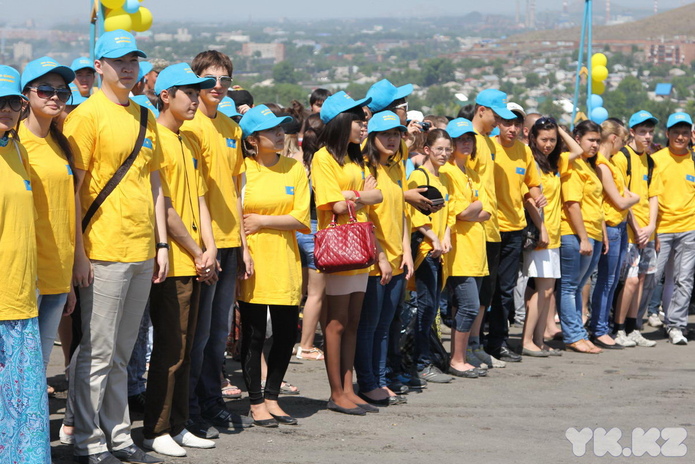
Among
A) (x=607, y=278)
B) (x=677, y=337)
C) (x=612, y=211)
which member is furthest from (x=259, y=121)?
(x=677, y=337)

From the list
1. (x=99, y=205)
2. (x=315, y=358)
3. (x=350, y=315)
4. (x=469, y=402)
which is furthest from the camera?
(x=315, y=358)

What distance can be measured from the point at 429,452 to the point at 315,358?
275 centimetres

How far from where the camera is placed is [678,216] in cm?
1034

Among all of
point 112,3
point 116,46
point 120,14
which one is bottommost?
point 116,46

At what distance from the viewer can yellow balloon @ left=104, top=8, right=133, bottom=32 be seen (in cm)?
1069

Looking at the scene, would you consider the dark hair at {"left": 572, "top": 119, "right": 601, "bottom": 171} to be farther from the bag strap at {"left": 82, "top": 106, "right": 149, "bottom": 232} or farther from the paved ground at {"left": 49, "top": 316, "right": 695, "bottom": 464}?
the bag strap at {"left": 82, "top": 106, "right": 149, "bottom": 232}

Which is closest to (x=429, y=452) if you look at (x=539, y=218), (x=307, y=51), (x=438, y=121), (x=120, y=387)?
(x=120, y=387)

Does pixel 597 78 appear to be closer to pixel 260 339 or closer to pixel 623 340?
pixel 623 340

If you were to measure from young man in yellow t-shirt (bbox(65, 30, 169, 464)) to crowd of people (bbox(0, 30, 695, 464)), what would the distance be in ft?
0.03

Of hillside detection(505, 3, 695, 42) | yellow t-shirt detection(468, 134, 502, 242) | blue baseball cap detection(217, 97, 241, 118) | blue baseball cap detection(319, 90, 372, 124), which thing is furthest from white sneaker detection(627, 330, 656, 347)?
hillside detection(505, 3, 695, 42)

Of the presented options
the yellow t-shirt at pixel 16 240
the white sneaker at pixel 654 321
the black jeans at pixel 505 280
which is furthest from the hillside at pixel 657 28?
the yellow t-shirt at pixel 16 240

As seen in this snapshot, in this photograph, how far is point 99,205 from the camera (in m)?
4.99

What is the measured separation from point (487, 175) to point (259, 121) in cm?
267

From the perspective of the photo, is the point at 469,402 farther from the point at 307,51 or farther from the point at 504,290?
the point at 307,51
